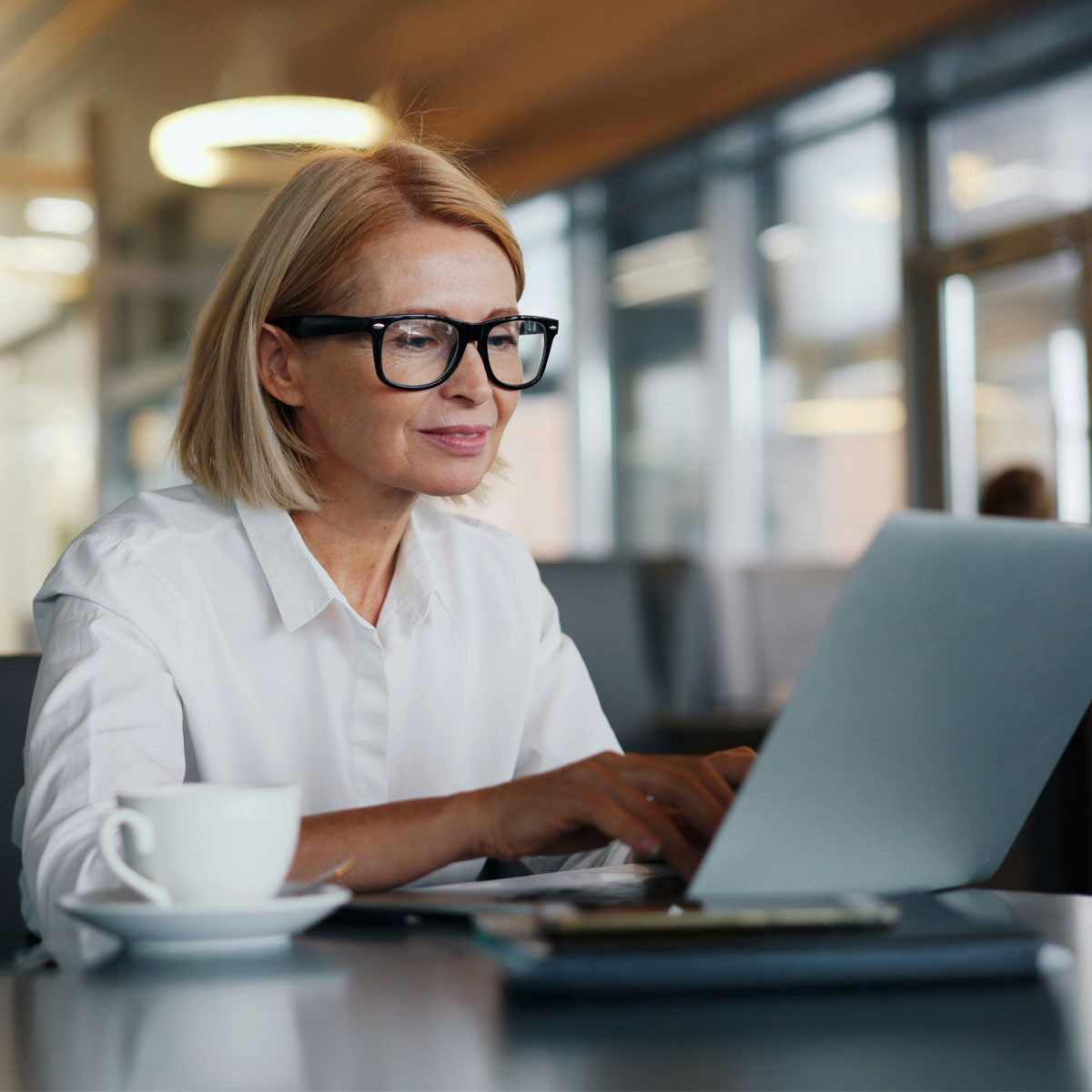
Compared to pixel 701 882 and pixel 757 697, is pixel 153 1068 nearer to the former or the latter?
pixel 701 882

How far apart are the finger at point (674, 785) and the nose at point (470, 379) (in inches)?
18.5

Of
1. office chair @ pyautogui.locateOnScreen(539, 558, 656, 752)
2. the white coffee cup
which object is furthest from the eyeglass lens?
office chair @ pyautogui.locateOnScreen(539, 558, 656, 752)

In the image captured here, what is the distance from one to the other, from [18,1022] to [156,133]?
200 inches

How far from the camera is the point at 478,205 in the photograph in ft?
4.21

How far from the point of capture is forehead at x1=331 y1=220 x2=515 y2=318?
4.00 feet

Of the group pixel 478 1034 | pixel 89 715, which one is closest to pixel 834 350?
pixel 89 715

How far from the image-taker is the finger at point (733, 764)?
0.83 metres

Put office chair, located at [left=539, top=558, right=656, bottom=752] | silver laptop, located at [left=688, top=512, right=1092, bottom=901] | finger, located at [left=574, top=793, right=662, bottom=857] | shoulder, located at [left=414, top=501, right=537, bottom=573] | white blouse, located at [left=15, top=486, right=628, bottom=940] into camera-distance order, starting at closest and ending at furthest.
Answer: silver laptop, located at [left=688, top=512, right=1092, bottom=901], finger, located at [left=574, top=793, right=662, bottom=857], white blouse, located at [left=15, top=486, right=628, bottom=940], shoulder, located at [left=414, top=501, right=537, bottom=573], office chair, located at [left=539, top=558, right=656, bottom=752]

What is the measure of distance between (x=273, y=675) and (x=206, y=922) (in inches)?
21.2

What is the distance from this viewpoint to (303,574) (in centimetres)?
121

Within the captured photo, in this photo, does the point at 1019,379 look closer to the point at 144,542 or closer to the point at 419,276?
the point at 419,276

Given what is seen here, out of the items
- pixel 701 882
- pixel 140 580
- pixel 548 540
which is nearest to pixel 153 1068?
pixel 701 882

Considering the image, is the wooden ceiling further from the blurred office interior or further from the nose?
the nose

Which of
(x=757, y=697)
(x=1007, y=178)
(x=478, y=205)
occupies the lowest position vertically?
(x=757, y=697)
